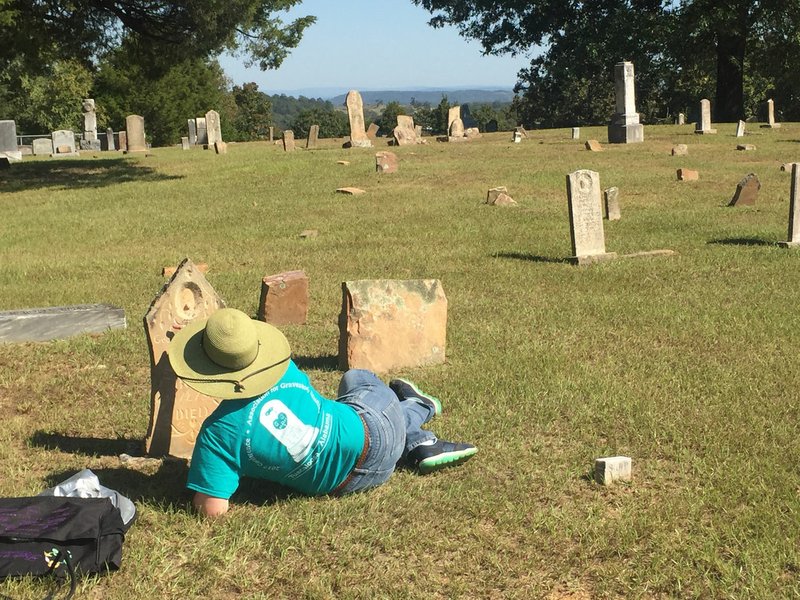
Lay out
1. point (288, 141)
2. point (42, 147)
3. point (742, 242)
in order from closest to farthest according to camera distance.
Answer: point (742, 242)
point (288, 141)
point (42, 147)

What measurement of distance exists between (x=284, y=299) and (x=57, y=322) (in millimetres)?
2131

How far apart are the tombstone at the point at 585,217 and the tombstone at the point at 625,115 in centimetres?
1864

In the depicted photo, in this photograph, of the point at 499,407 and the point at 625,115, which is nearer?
the point at 499,407

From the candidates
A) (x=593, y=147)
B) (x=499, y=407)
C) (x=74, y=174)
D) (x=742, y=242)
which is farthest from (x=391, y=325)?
(x=593, y=147)

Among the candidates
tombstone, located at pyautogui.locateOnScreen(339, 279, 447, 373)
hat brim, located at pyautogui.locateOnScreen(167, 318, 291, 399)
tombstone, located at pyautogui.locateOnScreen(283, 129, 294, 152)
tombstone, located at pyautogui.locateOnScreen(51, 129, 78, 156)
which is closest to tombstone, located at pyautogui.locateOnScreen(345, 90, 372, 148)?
tombstone, located at pyautogui.locateOnScreen(283, 129, 294, 152)

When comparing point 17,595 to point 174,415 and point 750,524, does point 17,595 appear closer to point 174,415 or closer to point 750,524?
point 174,415

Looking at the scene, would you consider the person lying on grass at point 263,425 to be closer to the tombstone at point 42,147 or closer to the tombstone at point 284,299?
the tombstone at point 284,299

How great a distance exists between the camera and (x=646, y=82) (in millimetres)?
54375

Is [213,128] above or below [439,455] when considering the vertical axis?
above

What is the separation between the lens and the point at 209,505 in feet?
15.6

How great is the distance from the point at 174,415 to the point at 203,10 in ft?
60.6

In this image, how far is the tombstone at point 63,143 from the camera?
135 feet

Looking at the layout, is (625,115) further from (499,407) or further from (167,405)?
(167,405)

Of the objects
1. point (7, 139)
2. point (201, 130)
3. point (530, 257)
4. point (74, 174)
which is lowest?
point (530, 257)
